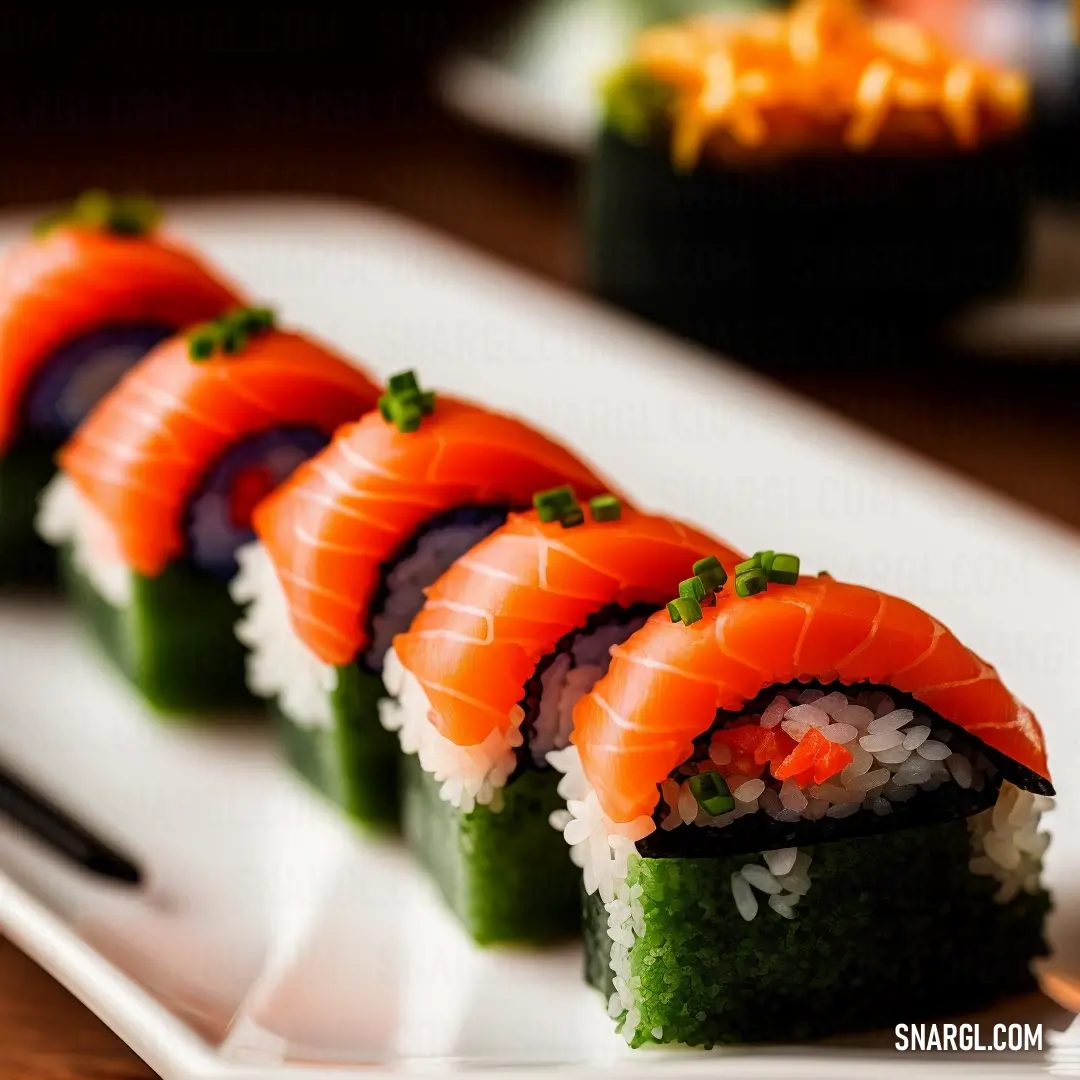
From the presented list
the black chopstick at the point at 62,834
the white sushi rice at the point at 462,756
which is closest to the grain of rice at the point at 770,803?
the white sushi rice at the point at 462,756

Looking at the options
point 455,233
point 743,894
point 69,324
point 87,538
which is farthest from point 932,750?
point 455,233

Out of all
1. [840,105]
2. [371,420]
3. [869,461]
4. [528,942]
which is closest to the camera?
[528,942]

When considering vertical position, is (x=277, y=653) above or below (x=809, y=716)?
below

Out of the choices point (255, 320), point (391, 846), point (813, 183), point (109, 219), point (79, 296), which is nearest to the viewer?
point (391, 846)

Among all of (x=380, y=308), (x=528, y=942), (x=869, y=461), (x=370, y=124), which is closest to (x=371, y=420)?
(x=528, y=942)

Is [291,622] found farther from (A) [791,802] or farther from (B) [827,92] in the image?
(B) [827,92]

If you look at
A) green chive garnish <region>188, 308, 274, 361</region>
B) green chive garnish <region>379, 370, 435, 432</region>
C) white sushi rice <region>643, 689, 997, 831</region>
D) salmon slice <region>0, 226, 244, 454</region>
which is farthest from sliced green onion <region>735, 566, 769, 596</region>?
salmon slice <region>0, 226, 244, 454</region>

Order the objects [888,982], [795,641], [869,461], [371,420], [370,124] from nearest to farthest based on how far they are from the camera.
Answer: [795,641]
[888,982]
[371,420]
[869,461]
[370,124]

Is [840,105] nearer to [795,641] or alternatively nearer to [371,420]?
[371,420]
